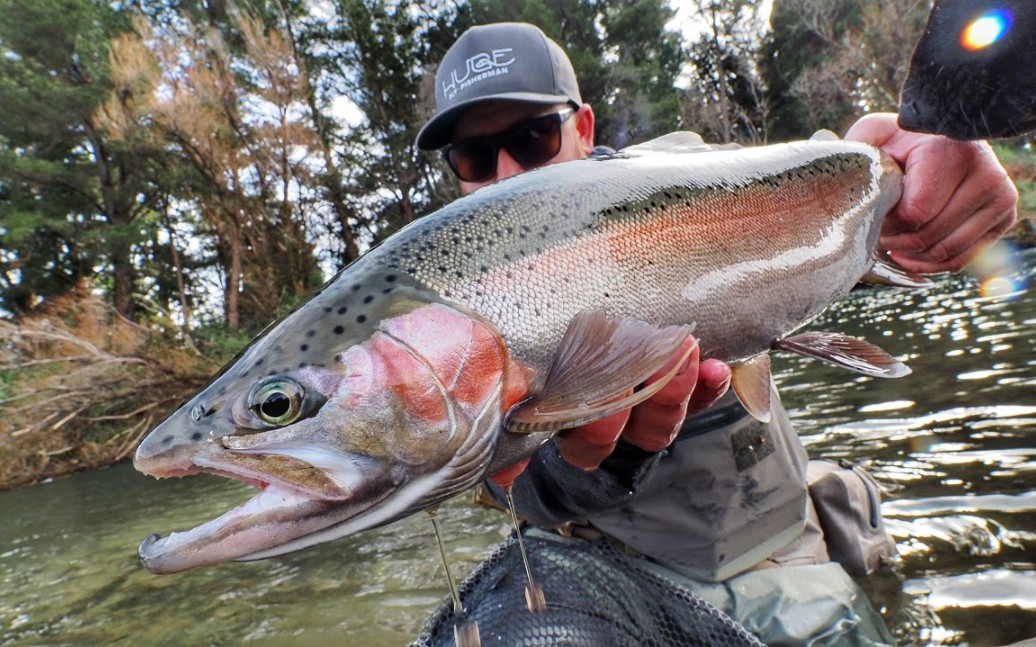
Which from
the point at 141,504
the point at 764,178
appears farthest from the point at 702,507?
the point at 141,504

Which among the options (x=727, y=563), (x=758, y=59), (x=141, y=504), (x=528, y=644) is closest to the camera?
(x=528, y=644)

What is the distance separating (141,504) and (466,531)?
613cm

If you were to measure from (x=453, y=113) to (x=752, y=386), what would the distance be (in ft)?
6.88

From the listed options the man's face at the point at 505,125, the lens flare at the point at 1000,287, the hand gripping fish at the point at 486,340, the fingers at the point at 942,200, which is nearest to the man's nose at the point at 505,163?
the man's face at the point at 505,125

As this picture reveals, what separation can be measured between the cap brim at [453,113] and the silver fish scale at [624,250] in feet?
4.46

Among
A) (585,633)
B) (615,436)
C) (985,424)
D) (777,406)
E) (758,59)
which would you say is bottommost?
(985,424)

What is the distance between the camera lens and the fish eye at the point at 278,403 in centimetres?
121

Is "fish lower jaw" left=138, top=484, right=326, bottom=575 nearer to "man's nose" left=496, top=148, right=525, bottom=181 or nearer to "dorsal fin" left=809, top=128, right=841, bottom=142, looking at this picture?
"dorsal fin" left=809, top=128, right=841, bottom=142

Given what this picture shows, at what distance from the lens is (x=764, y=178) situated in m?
1.96

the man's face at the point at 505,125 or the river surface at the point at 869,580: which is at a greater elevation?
the man's face at the point at 505,125

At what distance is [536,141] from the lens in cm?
318

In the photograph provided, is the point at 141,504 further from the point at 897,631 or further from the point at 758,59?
the point at 758,59

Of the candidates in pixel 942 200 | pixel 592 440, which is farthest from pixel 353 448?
pixel 942 200

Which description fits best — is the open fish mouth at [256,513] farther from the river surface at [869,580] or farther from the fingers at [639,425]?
the river surface at [869,580]
